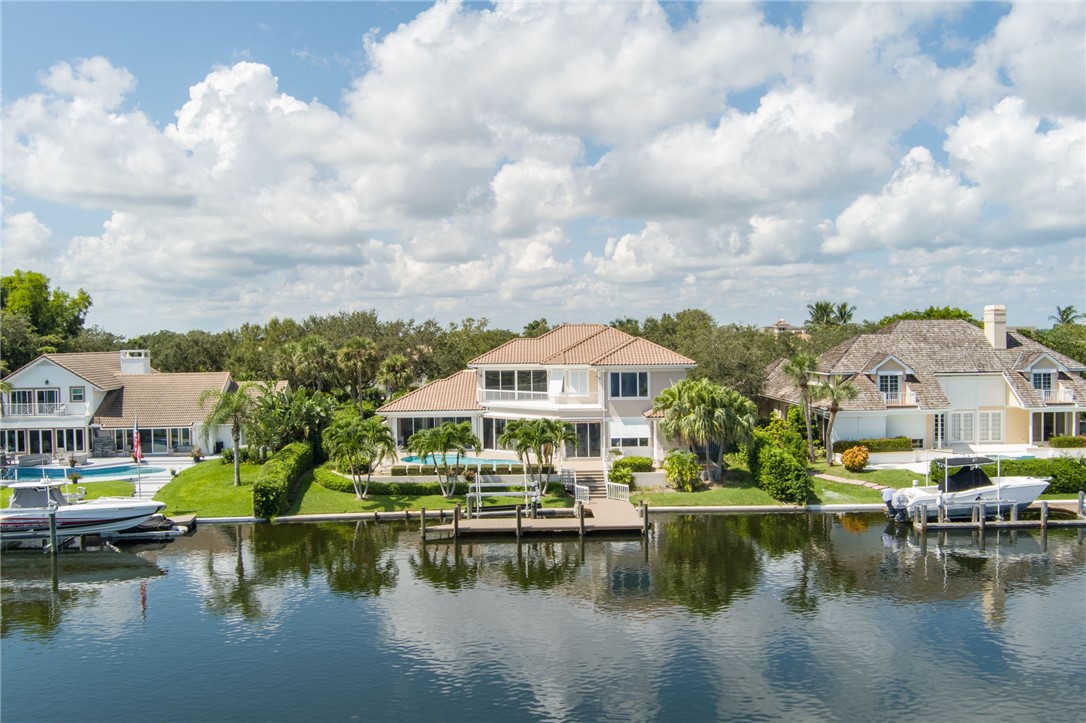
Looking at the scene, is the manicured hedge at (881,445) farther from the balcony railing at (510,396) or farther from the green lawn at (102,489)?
the green lawn at (102,489)

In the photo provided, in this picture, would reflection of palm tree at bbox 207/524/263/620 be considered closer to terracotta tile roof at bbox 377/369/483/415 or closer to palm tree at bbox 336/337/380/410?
terracotta tile roof at bbox 377/369/483/415

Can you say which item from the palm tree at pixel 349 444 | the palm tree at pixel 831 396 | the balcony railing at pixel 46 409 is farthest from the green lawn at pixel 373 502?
the balcony railing at pixel 46 409

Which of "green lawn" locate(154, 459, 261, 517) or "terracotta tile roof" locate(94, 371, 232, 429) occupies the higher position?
"terracotta tile roof" locate(94, 371, 232, 429)

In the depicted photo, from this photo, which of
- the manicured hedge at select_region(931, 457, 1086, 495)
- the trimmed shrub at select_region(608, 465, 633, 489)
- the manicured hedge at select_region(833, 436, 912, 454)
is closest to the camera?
the manicured hedge at select_region(931, 457, 1086, 495)

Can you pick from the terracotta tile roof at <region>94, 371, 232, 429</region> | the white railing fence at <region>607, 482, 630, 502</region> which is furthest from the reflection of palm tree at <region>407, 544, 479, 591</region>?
the terracotta tile roof at <region>94, 371, 232, 429</region>

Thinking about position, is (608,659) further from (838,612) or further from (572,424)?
(572,424)


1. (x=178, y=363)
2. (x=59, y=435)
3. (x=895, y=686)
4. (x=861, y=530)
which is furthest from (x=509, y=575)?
(x=178, y=363)

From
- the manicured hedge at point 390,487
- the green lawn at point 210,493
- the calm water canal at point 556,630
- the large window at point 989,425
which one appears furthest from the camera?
the large window at point 989,425
